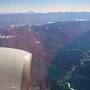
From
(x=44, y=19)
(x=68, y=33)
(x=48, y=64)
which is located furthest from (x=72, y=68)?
(x=44, y=19)

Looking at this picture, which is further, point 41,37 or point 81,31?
point 81,31

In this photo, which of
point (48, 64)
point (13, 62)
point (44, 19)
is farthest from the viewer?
point (44, 19)

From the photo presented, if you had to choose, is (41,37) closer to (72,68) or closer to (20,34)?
(20,34)

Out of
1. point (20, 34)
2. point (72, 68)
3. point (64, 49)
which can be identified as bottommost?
point (72, 68)

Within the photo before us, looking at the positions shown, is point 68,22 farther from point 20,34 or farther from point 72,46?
point 20,34

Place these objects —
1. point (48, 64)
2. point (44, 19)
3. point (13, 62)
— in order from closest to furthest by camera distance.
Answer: point (13, 62), point (48, 64), point (44, 19)

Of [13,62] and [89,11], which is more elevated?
[89,11]

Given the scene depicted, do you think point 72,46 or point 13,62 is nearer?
point 13,62

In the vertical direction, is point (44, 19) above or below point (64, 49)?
above

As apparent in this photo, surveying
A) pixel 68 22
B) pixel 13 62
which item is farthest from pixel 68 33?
pixel 13 62
